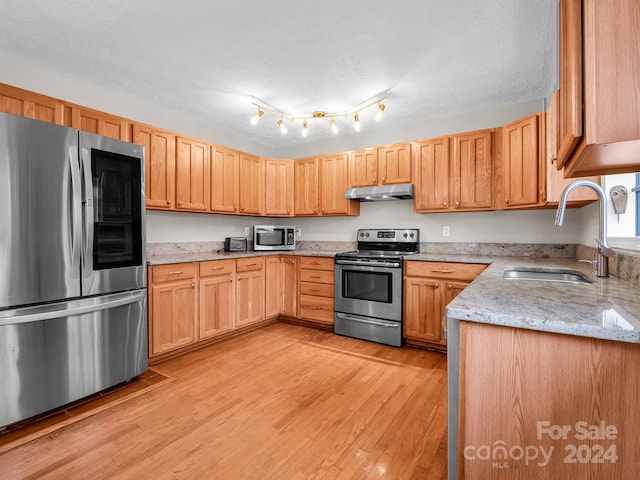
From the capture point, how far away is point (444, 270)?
3.05 m

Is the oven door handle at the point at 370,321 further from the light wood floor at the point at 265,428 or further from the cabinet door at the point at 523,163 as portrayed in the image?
the cabinet door at the point at 523,163

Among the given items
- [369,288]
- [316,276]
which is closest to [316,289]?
[316,276]

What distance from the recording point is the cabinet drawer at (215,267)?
3.18m

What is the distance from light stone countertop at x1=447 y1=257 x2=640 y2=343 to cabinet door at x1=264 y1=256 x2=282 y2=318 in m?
2.82

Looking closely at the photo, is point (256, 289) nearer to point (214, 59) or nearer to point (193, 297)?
point (193, 297)

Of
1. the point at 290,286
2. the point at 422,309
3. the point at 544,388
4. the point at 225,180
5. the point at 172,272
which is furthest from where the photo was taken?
the point at 290,286

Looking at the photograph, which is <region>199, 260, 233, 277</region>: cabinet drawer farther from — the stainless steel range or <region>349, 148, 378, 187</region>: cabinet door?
<region>349, 148, 378, 187</region>: cabinet door

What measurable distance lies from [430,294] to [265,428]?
78.3 inches

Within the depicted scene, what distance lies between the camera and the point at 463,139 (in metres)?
3.32

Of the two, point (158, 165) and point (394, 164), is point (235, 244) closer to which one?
point (158, 165)

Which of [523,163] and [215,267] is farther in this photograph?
[215,267]

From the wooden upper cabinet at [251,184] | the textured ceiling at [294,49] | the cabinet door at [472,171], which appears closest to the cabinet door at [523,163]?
the cabinet door at [472,171]

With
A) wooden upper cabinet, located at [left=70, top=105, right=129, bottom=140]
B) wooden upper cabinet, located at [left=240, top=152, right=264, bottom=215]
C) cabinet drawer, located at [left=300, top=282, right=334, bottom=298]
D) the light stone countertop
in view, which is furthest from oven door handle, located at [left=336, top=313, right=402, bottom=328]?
wooden upper cabinet, located at [left=70, top=105, right=129, bottom=140]

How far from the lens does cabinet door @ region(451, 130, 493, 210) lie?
3.20 m
